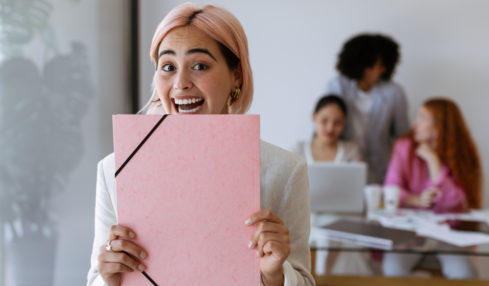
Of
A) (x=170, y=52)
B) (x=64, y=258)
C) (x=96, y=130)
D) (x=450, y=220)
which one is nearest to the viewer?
(x=170, y=52)

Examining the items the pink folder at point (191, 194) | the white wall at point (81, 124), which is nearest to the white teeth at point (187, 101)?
the pink folder at point (191, 194)

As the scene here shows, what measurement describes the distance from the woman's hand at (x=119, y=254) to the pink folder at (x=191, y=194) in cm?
1

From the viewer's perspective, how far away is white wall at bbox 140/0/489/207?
3176mm

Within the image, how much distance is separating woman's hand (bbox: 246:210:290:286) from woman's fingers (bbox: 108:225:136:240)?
0.19 metres

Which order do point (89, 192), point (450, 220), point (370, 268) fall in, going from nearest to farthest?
point (370, 268) < point (450, 220) < point (89, 192)

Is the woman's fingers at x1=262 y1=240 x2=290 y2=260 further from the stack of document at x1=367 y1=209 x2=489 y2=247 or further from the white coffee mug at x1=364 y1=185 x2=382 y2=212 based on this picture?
the white coffee mug at x1=364 y1=185 x2=382 y2=212

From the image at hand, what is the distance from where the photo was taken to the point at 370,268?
155cm

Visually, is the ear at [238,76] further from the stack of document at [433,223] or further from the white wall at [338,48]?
the white wall at [338,48]

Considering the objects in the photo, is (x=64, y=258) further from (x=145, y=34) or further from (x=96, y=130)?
(x=145, y=34)

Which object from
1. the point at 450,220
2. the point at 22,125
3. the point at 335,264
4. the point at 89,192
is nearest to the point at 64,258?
the point at 89,192

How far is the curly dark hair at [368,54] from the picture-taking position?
3094 millimetres

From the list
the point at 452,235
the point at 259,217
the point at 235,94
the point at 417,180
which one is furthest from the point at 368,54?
the point at 259,217

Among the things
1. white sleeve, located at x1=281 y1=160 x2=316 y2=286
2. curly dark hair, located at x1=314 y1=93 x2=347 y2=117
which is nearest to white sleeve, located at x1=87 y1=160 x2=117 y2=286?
white sleeve, located at x1=281 y1=160 x2=316 y2=286

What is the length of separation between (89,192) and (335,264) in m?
1.42
